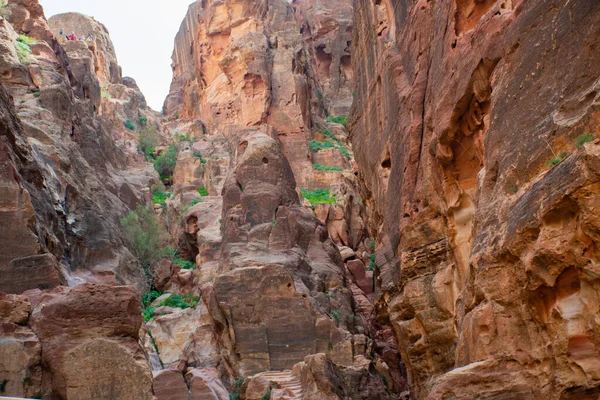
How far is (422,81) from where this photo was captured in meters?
20.1

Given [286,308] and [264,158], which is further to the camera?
[264,158]

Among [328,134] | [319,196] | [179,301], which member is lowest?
[179,301]

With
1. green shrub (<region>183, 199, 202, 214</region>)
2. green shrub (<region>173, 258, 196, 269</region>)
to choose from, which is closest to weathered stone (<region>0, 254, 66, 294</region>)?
green shrub (<region>173, 258, 196, 269</region>)

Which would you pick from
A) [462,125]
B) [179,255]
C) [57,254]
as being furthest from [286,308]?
[179,255]

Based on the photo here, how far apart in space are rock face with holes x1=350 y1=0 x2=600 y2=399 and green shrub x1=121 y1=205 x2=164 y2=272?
21591mm

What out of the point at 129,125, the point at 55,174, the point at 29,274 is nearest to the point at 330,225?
the point at 55,174

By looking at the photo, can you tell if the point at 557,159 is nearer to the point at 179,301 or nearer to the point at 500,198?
the point at 500,198

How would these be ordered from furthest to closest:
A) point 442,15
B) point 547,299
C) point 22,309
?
point 442,15 < point 22,309 < point 547,299

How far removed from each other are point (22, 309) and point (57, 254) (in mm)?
11145

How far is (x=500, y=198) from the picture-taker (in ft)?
40.3

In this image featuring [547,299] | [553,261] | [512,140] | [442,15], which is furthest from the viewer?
[442,15]

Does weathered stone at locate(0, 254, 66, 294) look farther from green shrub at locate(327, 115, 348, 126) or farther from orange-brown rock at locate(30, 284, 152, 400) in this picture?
green shrub at locate(327, 115, 348, 126)

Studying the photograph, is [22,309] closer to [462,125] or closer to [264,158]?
[462,125]

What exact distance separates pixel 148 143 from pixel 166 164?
4.34 metres
